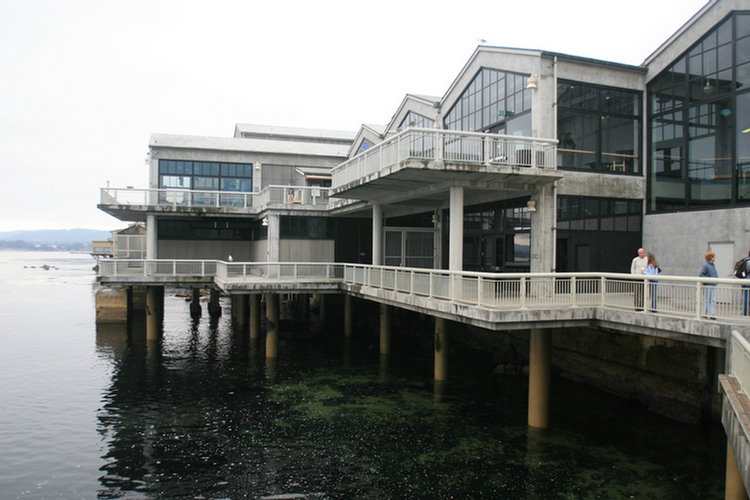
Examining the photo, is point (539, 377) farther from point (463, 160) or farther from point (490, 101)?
point (490, 101)

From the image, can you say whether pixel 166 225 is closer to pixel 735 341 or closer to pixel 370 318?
pixel 370 318

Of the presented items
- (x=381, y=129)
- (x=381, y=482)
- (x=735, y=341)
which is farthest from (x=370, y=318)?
(x=735, y=341)

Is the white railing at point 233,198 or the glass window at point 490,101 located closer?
the glass window at point 490,101

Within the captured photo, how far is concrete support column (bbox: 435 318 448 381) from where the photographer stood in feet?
64.9

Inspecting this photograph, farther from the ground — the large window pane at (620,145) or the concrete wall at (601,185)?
the large window pane at (620,145)

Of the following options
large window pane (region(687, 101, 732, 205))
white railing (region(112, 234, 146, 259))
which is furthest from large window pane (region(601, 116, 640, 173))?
white railing (region(112, 234, 146, 259))

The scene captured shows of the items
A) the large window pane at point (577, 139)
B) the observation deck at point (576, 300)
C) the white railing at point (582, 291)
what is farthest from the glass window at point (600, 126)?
the observation deck at point (576, 300)

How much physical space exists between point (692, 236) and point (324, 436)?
14.0 meters

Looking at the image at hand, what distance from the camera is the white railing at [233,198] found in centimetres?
2920

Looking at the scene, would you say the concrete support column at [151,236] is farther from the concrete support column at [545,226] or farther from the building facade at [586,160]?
the concrete support column at [545,226]

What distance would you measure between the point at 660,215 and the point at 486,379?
896 cm

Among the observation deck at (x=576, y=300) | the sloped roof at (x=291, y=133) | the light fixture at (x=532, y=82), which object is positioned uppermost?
the sloped roof at (x=291, y=133)

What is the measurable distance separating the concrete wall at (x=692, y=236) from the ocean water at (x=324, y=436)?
5.26 metres

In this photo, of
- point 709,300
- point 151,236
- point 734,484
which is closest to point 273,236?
point 151,236
